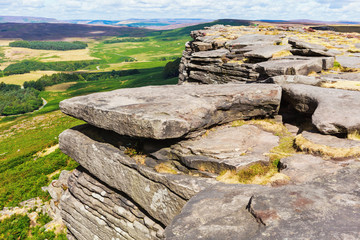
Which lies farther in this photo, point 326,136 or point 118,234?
point 118,234

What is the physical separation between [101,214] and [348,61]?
1992 cm

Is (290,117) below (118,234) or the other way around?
the other way around

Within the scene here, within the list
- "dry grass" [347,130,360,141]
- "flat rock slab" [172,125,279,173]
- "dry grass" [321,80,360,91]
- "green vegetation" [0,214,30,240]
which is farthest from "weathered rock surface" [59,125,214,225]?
"green vegetation" [0,214,30,240]

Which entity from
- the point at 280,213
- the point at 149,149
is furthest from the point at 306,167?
the point at 149,149

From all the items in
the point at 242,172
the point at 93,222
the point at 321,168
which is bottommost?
the point at 93,222

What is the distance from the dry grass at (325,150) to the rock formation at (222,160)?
0.03m

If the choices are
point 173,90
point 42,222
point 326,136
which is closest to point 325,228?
point 326,136

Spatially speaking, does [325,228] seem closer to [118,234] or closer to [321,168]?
[321,168]

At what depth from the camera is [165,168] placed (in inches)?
409

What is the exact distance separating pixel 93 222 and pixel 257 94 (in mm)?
12013

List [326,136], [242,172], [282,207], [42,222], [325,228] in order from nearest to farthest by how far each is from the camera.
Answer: [325,228] < [282,207] < [242,172] < [326,136] < [42,222]

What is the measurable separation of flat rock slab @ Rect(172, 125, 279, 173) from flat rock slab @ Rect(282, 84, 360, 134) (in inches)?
83.3

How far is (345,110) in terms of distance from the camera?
948 centimetres

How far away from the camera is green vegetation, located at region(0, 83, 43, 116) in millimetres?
134625
